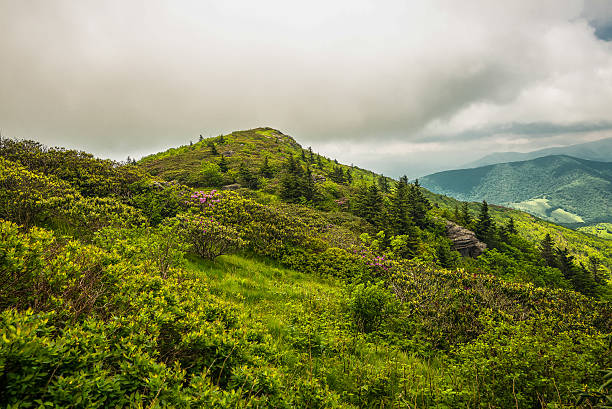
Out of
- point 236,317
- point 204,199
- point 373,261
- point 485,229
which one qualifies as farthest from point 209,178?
point 485,229

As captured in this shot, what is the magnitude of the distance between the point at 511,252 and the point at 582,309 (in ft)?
89.9

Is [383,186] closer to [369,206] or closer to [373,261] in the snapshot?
[369,206]

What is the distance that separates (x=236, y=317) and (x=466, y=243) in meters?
33.4

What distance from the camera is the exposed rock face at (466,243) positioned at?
1152 inches

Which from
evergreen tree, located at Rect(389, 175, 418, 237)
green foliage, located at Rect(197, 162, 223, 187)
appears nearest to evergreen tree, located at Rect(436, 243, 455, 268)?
evergreen tree, located at Rect(389, 175, 418, 237)

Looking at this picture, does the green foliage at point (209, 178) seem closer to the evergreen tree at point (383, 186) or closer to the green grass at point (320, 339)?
the green grass at point (320, 339)

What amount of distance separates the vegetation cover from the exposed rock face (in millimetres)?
20668

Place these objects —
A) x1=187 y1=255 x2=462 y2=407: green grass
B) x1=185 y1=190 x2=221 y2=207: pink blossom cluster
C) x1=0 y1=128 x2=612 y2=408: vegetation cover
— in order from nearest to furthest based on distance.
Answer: x1=0 y1=128 x2=612 y2=408: vegetation cover < x1=187 y1=255 x2=462 y2=407: green grass < x1=185 y1=190 x2=221 y2=207: pink blossom cluster

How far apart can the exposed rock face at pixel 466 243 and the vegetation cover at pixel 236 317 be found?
20668 millimetres

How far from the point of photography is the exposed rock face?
29.2m

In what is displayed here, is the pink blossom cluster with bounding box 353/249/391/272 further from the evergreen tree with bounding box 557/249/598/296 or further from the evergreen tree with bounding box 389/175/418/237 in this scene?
the evergreen tree with bounding box 557/249/598/296

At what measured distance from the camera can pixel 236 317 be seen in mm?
4262

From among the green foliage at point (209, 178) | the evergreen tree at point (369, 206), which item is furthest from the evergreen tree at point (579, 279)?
the green foliage at point (209, 178)

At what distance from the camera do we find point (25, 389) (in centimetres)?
177
